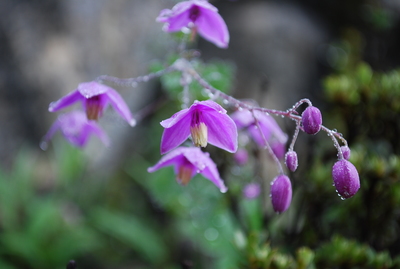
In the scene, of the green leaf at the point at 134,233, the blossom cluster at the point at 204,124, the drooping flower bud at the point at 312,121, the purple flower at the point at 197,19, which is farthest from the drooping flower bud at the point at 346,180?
the green leaf at the point at 134,233

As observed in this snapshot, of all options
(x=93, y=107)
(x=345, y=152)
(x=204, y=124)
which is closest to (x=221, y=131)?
(x=204, y=124)

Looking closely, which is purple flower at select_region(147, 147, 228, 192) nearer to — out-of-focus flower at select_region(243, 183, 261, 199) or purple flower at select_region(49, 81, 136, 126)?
purple flower at select_region(49, 81, 136, 126)

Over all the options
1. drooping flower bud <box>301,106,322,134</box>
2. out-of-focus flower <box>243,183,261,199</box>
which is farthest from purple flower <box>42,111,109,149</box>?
drooping flower bud <box>301,106,322,134</box>

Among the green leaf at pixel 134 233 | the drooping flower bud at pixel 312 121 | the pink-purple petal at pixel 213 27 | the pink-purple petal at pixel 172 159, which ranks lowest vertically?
the green leaf at pixel 134 233

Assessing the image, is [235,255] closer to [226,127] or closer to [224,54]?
[226,127]

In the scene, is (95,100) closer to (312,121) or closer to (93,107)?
(93,107)

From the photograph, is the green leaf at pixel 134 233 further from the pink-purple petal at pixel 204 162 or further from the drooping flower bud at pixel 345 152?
the drooping flower bud at pixel 345 152

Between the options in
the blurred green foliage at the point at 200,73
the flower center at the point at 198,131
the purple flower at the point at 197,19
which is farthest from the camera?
the blurred green foliage at the point at 200,73
